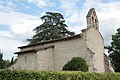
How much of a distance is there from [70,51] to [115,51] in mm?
21879

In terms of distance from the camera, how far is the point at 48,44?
3594 centimetres

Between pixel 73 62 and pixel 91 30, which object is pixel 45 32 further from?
pixel 73 62

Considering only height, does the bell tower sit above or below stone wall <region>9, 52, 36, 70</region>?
above

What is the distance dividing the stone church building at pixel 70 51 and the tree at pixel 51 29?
20184mm

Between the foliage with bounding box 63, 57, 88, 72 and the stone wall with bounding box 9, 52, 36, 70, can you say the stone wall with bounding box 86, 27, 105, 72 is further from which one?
the stone wall with bounding box 9, 52, 36, 70

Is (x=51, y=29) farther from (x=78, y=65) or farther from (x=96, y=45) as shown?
(x=78, y=65)

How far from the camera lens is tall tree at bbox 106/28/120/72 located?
5128cm

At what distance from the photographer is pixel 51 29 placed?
57969mm

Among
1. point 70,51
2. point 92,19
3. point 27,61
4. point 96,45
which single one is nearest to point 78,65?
point 70,51

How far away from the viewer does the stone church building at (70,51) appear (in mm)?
33000

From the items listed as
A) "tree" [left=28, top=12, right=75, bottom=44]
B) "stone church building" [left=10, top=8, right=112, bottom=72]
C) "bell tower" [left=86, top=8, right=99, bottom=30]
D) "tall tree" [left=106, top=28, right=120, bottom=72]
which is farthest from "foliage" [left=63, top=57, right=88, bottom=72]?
"tree" [left=28, top=12, right=75, bottom=44]

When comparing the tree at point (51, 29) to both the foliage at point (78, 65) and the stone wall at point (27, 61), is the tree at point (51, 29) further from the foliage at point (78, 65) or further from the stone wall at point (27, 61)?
the foliage at point (78, 65)

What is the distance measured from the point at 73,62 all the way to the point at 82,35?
4.90m

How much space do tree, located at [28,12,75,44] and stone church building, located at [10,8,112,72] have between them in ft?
66.2
